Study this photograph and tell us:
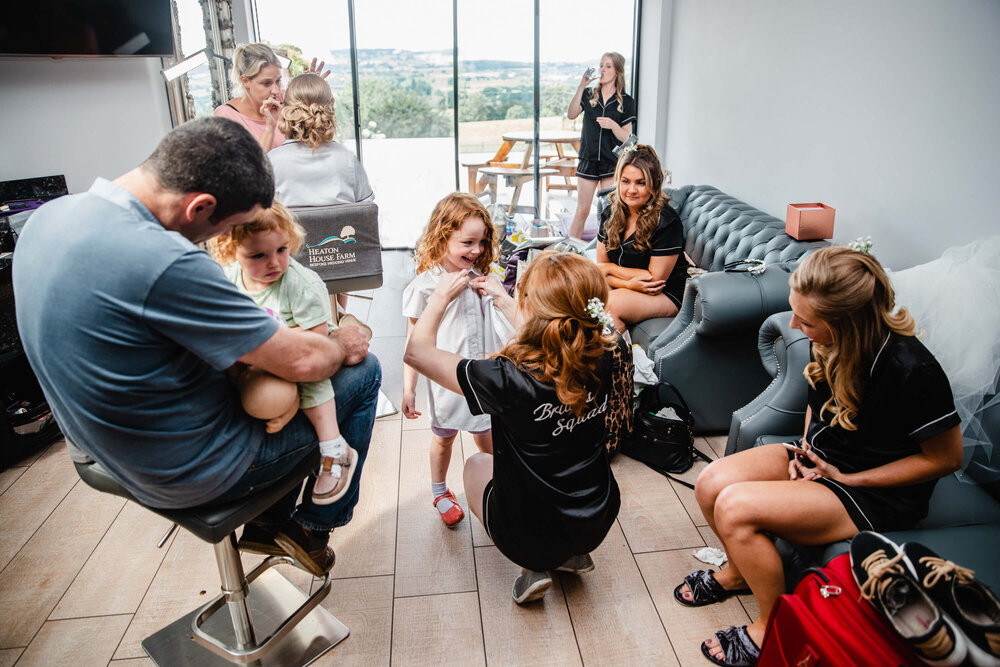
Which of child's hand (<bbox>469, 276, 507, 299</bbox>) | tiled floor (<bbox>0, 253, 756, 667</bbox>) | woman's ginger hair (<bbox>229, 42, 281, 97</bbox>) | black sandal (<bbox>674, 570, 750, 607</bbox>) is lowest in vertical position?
tiled floor (<bbox>0, 253, 756, 667</bbox>)

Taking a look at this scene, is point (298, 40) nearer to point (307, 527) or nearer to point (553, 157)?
point (553, 157)

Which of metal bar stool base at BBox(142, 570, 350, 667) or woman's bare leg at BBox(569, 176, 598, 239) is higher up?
woman's bare leg at BBox(569, 176, 598, 239)

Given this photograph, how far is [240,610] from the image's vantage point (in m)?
1.77

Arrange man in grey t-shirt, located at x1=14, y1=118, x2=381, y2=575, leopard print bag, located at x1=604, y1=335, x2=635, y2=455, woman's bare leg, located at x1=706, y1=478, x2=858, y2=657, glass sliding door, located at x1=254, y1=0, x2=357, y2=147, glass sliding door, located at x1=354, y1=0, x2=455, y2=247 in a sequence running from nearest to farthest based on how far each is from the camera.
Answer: man in grey t-shirt, located at x1=14, y1=118, x2=381, y2=575, woman's bare leg, located at x1=706, y1=478, x2=858, y2=657, leopard print bag, located at x1=604, y1=335, x2=635, y2=455, glass sliding door, located at x1=254, y1=0, x2=357, y2=147, glass sliding door, located at x1=354, y1=0, x2=455, y2=247

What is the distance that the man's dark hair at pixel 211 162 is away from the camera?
1.20 metres

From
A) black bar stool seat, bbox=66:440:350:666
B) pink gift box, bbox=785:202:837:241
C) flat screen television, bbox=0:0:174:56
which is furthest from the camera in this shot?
flat screen television, bbox=0:0:174:56

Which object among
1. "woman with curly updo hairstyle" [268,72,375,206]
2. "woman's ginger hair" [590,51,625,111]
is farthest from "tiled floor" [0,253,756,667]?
"woman's ginger hair" [590,51,625,111]

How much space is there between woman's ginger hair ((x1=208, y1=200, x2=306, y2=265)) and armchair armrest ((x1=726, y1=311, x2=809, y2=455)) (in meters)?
1.69

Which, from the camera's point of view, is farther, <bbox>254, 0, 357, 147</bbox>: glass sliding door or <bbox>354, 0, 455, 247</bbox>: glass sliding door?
<bbox>354, 0, 455, 247</bbox>: glass sliding door

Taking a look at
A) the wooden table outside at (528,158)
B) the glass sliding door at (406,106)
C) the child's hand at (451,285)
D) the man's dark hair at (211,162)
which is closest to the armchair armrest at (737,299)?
the child's hand at (451,285)

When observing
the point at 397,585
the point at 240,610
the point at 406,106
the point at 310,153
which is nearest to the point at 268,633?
the point at 240,610

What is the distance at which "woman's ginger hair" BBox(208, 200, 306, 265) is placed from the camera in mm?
1738

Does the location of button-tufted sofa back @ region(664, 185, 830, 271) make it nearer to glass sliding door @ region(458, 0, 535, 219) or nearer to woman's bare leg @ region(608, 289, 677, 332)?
woman's bare leg @ region(608, 289, 677, 332)

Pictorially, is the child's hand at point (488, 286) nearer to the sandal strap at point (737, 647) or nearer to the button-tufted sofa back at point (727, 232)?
the sandal strap at point (737, 647)
